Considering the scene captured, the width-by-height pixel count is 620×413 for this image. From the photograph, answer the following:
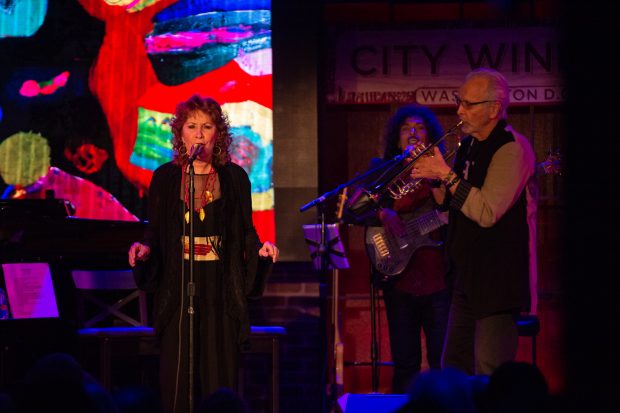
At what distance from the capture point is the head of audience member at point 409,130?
505 cm

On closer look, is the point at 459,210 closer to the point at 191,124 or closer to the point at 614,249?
the point at 191,124

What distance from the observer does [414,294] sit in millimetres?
4844

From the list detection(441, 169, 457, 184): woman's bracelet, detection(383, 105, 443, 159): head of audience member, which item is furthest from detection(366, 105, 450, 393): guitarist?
detection(441, 169, 457, 184): woman's bracelet

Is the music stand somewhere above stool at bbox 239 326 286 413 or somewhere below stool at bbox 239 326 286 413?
above

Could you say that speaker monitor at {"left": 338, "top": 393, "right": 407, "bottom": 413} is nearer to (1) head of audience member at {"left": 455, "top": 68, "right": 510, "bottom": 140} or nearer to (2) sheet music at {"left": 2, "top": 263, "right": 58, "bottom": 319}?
(1) head of audience member at {"left": 455, "top": 68, "right": 510, "bottom": 140}

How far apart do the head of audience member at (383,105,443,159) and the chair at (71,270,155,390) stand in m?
1.95

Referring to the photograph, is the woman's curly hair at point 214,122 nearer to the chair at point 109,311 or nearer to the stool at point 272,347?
the stool at point 272,347

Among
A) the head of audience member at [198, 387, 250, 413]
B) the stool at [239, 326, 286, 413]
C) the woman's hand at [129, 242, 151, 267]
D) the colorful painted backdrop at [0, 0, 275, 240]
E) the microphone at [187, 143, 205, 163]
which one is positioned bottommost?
the stool at [239, 326, 286, 413]

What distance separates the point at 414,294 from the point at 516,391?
3.16 m

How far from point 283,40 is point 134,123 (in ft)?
4.20

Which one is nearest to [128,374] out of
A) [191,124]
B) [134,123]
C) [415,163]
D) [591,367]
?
[134,123]

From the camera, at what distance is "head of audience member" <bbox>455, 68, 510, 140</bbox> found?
3291 mm

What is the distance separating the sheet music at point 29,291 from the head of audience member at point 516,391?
11.7 feet

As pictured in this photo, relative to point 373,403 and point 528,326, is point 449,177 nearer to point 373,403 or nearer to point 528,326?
point 373,403
